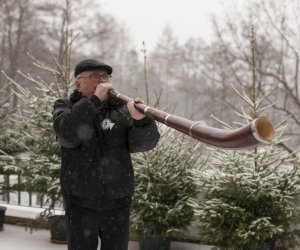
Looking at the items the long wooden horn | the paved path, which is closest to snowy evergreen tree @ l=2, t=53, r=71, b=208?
the paved path

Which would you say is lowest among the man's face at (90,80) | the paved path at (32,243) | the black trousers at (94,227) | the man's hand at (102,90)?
the paved path at (32,243)

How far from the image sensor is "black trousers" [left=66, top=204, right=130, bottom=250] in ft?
9.12

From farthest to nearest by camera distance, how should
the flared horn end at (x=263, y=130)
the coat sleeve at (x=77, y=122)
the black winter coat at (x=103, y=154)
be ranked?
1. the black winter coat at (x=103, y=154)
2. the coat sleeve at (x=77, y=122)
3. the flared horn end at (x=263, y=130)

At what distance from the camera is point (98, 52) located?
82.1 ft

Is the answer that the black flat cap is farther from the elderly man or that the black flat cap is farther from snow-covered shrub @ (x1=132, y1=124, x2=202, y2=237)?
snow-covered shrub @ (x1=132, y1=124, x2=202, y2=237)

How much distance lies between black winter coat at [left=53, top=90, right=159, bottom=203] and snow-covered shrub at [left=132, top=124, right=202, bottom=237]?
7.20 feet

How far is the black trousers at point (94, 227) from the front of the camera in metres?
2.78

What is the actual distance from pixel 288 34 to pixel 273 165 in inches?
421

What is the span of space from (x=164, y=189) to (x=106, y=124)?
243cm

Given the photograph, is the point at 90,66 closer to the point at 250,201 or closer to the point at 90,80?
the point at 90,80

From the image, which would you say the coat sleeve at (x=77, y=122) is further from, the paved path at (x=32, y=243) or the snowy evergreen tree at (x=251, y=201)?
the paved path at (x=32, y=243)

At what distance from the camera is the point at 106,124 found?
281cm

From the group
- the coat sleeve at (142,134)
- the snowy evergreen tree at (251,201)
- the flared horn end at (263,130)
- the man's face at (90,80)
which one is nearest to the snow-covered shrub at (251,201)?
the snowy evergreen tree at (251,201)

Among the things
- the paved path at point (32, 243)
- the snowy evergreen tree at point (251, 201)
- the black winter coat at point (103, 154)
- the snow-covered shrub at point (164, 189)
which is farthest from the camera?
the paved path at point (32, 243)
